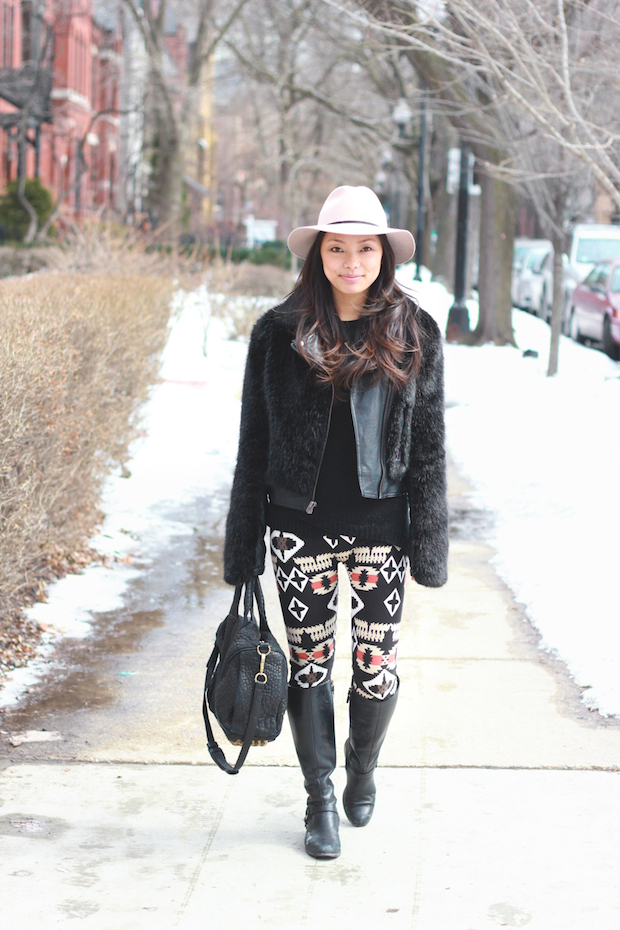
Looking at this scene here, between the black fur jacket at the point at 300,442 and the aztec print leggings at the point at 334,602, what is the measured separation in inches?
3.4

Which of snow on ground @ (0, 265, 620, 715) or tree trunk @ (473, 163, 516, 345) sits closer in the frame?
snow on ground @ (0, 265, 620, 715)

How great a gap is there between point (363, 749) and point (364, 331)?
48.3 inches

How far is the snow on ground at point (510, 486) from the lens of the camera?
5.16 metres

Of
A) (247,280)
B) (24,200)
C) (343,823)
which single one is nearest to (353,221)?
(343,823)

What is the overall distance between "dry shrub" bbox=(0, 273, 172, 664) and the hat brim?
56.4 inches

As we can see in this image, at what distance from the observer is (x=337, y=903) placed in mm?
2934

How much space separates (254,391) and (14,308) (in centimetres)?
265

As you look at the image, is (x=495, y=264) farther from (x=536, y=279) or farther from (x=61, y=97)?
(x=61, y=97)

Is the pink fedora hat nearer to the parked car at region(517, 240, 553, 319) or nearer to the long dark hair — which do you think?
the long dark hair

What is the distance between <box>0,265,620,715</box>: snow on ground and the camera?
5164mm

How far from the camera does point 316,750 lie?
3.23 meters

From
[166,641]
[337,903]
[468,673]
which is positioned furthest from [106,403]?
[337,903]

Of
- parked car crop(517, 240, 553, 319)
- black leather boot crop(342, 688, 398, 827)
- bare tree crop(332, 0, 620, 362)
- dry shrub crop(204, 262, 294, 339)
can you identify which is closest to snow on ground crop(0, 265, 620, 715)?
dry shrub crop(204, 262, 294, 339)

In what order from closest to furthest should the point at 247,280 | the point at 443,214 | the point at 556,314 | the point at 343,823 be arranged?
the point at 343,823 → the point at 556,314 → the point at 247,280 → the point at 443,214
